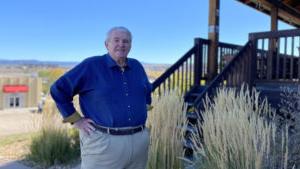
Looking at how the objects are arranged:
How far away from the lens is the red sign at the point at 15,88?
33.6 meters

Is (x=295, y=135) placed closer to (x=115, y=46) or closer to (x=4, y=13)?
(x=115, y=46)

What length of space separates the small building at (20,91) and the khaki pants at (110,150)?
3189 cm

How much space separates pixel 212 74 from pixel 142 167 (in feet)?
15.1

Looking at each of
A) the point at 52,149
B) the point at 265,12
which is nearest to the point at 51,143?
the point at 52,149

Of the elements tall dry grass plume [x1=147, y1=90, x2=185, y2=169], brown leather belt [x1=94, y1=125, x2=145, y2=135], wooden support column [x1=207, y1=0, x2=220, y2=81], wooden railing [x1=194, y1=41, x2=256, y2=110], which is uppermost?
wooden support column [x1=207, y1=0, x2=220, y2=81]

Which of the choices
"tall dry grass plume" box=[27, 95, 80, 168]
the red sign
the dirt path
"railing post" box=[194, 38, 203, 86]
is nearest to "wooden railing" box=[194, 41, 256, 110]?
"railing post" box=[194, 38, 203, 86]

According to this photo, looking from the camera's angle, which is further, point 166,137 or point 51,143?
point 51,143

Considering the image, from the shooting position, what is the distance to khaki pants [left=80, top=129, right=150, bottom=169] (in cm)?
248

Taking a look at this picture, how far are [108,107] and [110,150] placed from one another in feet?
0.92

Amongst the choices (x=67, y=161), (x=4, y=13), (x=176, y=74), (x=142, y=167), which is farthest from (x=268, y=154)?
(x=4, y=13)

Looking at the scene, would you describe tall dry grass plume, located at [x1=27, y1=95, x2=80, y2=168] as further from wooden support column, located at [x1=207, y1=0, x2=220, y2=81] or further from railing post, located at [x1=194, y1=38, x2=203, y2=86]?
wooden support column, located at [x1=207, y1=0, x2=220, y2=81]

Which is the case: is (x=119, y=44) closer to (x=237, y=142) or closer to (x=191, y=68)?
(x=237, y=142)

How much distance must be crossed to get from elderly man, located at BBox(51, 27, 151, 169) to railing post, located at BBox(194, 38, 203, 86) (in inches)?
165

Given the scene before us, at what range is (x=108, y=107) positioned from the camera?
250 cm
